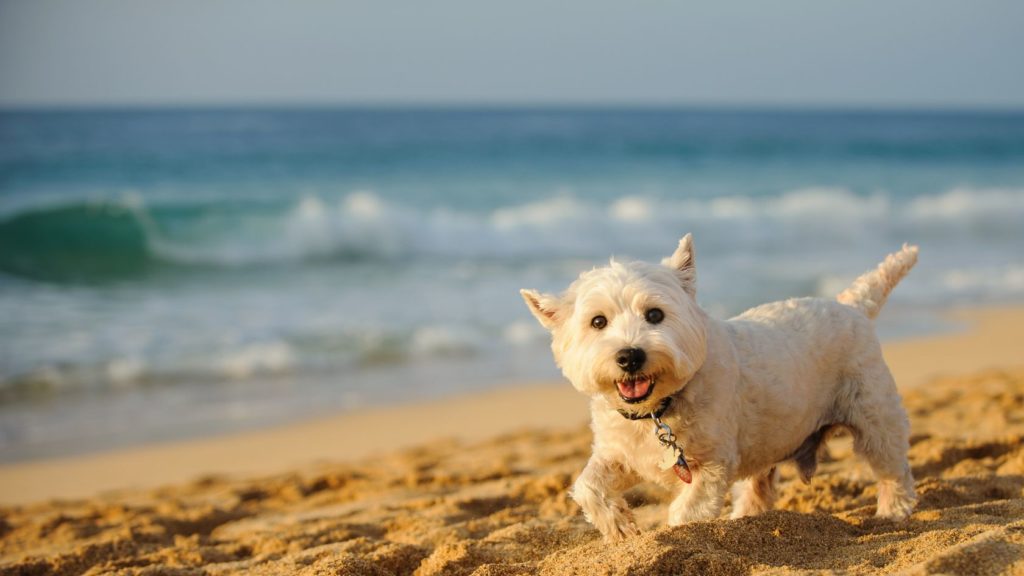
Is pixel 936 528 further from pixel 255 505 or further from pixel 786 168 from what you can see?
pixel 786 168

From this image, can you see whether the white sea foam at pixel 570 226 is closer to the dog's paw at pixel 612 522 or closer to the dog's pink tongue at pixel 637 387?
the dog's paw at pixel 612 522

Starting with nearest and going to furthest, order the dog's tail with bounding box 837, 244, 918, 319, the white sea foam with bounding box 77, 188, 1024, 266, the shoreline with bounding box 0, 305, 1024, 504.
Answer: the dog's tail with bounding box 837, 244, 918, 319, the shoreline with bounding box 0, 305, 1024, 504, the white sea foam with bounding box 77, 188, 1024, 266

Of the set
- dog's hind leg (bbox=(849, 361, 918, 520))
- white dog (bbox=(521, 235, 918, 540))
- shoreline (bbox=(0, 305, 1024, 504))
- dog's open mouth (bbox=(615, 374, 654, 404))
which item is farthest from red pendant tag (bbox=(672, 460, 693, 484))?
shoreline (bbox=(0, 305, 1024, 504))

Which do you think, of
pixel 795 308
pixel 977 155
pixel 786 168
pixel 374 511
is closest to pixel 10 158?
pixel 786 168

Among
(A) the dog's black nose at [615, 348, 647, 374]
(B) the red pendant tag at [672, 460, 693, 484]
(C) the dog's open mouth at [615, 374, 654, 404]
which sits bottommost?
(B) the red pendant tag at [672, 460, 693, 484]

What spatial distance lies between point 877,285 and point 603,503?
1799 millimetres

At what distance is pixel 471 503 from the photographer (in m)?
5.55

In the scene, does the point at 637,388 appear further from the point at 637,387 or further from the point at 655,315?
the point at 655,315

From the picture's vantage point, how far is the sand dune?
3.56 meters

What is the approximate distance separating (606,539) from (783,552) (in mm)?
650

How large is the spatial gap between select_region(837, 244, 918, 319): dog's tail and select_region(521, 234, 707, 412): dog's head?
1.14m

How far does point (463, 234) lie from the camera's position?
20.3m

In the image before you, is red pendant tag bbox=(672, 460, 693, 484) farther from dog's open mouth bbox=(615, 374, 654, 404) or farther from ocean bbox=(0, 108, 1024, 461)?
ocean bbox=(0, 108, 1024, 461)

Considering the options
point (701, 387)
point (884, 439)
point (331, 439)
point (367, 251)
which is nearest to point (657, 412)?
point (701, 387)
